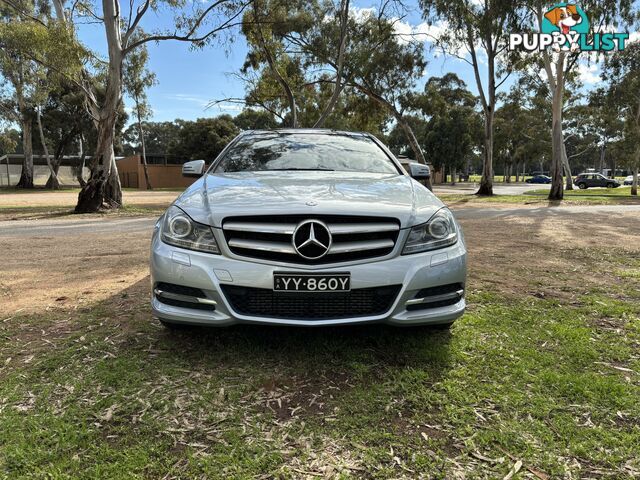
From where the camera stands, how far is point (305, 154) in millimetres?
3986

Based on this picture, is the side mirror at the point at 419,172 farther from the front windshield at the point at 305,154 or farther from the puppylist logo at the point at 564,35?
the puppylist logo at the point at 564,35

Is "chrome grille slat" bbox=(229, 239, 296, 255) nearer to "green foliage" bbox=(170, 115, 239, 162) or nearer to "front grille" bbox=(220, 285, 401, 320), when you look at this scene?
"front grille" bbox=(220, 285, 401, 320)

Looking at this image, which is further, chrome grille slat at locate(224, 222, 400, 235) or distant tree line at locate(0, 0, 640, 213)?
distant tree line at locate(0, 0, 640, 213)

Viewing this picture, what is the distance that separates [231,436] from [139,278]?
3.19m

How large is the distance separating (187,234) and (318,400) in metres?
1.18

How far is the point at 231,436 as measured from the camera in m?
2.03

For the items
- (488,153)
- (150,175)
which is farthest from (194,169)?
(150,175)

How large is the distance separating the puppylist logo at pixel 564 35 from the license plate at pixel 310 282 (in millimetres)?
19044

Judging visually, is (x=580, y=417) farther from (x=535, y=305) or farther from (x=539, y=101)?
(x=539, y=101)

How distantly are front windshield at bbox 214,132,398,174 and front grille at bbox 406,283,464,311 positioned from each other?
4.64ft

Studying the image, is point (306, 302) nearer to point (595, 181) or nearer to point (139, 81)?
point (139, 81)

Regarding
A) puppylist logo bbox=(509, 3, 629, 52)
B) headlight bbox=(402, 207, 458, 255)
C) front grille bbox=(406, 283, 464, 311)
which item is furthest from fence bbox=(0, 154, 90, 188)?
front grille bbox=(406, 283, 464, 311)

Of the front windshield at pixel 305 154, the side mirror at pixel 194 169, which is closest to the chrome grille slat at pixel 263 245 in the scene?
the front windshield at pixel 305 154

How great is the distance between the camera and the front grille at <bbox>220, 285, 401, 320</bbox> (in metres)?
2.50
